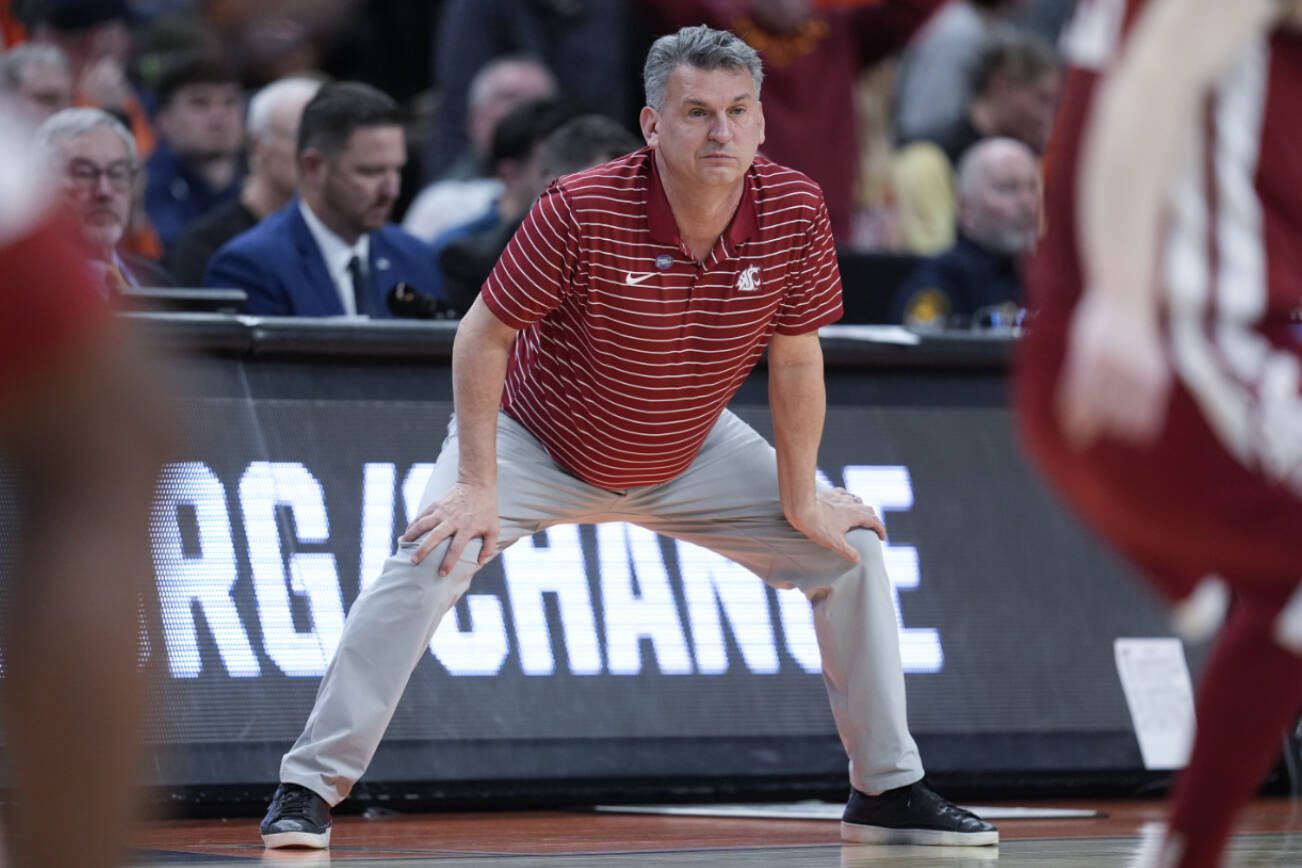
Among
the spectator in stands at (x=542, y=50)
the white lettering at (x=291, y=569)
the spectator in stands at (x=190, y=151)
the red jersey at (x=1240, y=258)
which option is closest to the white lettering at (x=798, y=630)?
the white lettering at (x=291, y=569)

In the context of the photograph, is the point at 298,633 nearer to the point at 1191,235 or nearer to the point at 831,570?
the point at 831,570

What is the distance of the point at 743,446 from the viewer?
5.71m

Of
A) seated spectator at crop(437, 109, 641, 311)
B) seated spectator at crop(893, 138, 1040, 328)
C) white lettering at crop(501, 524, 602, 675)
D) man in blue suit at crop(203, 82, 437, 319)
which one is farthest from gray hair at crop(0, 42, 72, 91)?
seated spectator at crop(893, 138, 1040, 328)

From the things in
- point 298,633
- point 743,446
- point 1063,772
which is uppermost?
point 743,446

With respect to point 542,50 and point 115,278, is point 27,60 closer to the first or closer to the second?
point 115,278

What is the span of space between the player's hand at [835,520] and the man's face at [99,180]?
273 centimetres

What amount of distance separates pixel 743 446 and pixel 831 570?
428mm

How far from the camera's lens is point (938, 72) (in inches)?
432

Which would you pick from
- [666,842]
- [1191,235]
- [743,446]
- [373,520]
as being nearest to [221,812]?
[373,520]

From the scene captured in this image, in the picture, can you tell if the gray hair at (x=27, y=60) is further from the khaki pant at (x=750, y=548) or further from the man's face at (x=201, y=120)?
A: the khaki pant at (x=750, y=548)

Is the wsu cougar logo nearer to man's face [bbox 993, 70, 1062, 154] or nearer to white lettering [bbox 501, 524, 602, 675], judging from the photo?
white lettering [bbox 501, 524, 602, 675]

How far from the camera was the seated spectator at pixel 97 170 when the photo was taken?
6.95m

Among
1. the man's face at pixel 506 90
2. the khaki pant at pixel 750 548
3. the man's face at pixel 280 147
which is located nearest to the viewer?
the khaki pant at pixel 750 548

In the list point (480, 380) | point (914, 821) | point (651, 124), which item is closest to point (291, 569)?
point (480, 380)
